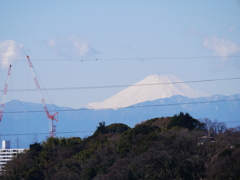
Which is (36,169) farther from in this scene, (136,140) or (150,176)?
(150,176)

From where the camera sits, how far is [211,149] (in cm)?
4778

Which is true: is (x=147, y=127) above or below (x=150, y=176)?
above

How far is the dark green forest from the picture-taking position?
45156 mm

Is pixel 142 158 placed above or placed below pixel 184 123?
below

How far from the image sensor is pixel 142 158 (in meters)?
49.2

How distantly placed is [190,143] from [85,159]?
15.7 meters

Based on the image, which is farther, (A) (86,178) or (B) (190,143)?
(A) (86,178)

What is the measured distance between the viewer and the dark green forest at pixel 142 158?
45156 mm

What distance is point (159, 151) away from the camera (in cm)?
4869

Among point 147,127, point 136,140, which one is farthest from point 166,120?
point 136,140

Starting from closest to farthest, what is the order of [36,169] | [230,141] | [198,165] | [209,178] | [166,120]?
[209,178], [198,165], [230,141], [36,169], [166,120]

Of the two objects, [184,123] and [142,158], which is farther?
[184,123]

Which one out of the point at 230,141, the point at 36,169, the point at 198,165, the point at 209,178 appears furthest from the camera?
the point at 36,169

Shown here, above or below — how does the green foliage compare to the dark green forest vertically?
above
